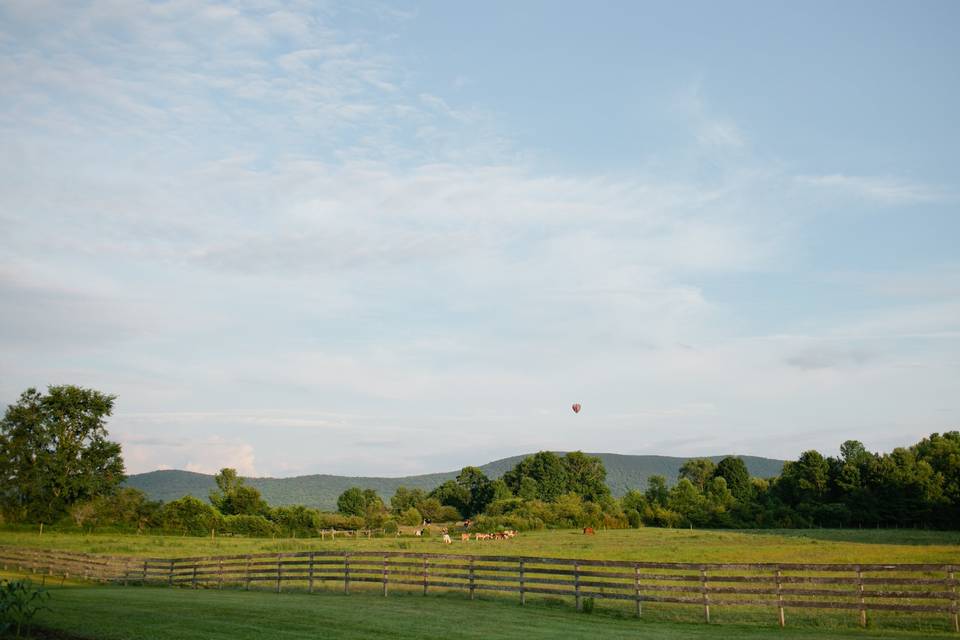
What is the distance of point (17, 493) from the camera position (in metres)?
75.9

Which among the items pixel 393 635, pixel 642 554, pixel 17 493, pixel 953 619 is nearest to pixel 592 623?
pixel 393 635

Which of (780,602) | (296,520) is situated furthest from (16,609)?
(296,520)

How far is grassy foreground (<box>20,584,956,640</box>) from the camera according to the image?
53.0ft

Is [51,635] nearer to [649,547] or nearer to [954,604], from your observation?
[954,604]

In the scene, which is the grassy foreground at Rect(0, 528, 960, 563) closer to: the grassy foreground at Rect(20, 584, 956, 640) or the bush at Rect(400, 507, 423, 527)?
the grassy foreground at Rect(20, 584, 956, 640)

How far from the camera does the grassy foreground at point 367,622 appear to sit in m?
16.2

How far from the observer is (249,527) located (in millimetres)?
76062

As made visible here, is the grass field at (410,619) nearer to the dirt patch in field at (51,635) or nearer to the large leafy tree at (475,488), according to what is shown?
the dirt patch in field at (51,635)

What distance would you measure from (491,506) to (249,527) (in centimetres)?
4210

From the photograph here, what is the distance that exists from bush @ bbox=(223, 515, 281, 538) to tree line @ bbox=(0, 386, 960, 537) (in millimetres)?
104

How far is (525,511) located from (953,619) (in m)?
80.3

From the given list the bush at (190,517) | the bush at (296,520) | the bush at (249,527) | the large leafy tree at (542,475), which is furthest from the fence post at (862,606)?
the large leafy tree at (542,475)

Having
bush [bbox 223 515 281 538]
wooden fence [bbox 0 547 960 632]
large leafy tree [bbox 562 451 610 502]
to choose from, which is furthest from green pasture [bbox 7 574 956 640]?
large leafy tree [bbox 562 451 610 502]

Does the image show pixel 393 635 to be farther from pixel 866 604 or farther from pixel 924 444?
pixel 924 444
